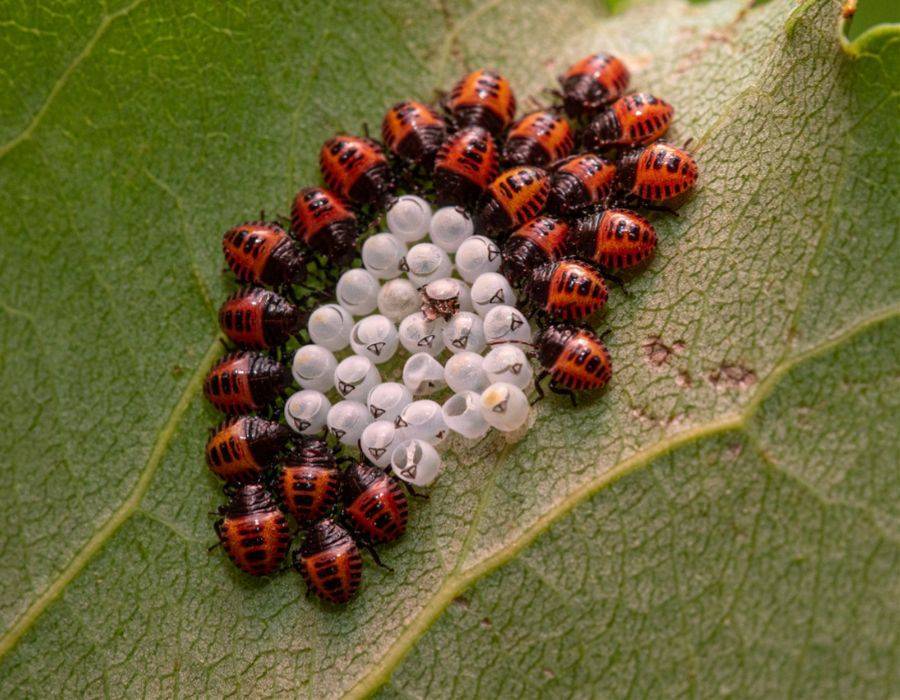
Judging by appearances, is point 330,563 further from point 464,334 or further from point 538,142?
point 538,142

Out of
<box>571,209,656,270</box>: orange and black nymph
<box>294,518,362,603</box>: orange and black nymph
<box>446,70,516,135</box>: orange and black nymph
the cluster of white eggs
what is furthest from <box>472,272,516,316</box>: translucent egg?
<box>294,518,362,603</box>: orange and black nymph

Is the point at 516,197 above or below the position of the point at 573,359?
above

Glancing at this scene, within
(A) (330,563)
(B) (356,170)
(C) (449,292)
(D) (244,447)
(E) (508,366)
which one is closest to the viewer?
(A) (330,563)

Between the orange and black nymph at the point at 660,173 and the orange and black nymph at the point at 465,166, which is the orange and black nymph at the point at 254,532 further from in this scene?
the orange and black nymph at the point at 660,173

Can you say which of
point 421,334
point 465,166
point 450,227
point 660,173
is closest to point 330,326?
point 421,334

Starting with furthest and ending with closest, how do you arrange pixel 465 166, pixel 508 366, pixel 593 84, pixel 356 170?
pixel 593 84 < pixel 356 170 < pixel 465 166 < pixel 508 366
